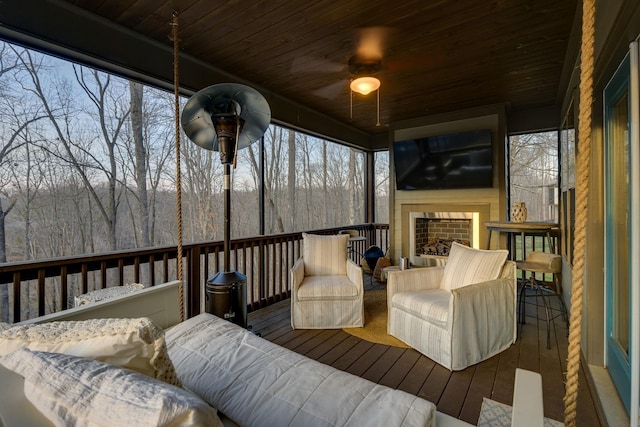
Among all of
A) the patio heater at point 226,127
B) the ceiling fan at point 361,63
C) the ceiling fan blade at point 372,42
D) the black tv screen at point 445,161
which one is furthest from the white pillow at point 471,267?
the black tv screen at point 445,161

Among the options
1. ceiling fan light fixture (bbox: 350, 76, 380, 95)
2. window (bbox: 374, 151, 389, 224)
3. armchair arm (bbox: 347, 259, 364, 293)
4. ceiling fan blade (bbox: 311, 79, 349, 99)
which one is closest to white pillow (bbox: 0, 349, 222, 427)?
armchair arm (bbox: 347, 259, 364, 293)

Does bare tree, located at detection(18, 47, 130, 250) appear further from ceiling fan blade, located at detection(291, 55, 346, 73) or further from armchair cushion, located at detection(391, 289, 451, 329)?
armchair cushion, located at detection(391, 289, 451, 329)

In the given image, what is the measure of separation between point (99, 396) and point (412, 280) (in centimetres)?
261

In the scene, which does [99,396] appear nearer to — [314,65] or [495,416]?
[495,416]

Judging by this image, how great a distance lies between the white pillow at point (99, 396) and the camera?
516mm

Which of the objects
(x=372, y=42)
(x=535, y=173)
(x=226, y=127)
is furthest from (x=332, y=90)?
(x=535, y=173)

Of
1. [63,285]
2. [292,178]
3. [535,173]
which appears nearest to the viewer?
[63,285]

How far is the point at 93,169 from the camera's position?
2.61m

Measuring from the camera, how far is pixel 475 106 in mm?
4621

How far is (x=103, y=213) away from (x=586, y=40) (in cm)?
329

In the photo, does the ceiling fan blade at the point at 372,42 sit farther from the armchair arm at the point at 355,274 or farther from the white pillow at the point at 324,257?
the armchair arm at the point at 355,274

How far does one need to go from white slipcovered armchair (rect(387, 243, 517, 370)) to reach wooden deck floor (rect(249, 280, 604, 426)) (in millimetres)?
106

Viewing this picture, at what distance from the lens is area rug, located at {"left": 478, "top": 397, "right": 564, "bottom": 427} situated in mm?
1676

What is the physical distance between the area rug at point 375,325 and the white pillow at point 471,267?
715mm
